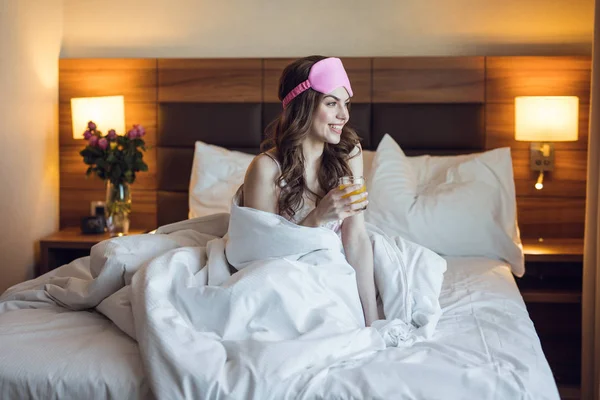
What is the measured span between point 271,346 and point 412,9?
8.33ft

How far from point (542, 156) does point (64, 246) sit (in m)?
2.36

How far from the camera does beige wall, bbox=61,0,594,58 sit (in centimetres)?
408

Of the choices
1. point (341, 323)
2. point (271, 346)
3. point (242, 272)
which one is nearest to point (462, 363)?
point (341, 323)

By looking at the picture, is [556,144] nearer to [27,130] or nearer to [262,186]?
[262,186]

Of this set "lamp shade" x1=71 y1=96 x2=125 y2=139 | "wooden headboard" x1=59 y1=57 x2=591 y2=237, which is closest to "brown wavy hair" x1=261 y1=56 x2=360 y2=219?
"wooden headboard" x1=59 y1=57 x2=591 y2=237

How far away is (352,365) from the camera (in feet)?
6.95

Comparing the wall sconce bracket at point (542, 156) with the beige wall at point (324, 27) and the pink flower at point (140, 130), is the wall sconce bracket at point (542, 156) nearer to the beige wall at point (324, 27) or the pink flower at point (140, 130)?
the beige wall at point (324, 27)

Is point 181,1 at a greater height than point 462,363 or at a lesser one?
greater

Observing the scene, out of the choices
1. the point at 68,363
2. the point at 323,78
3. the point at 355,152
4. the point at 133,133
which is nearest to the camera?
the point at 68,363

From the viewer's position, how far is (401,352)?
2.24 metres

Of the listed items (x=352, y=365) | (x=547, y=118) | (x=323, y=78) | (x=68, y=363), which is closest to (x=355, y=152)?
(x=323, y=78)

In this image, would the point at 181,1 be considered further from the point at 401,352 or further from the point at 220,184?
the point at 401,352

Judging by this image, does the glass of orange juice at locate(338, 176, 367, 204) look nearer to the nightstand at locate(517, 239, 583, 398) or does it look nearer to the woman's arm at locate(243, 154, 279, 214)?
the woman's arm at locate(243, 154, 279, 214)

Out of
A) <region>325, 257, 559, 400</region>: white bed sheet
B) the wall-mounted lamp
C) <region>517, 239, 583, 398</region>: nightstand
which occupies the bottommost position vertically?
<region>517, 239, 583, 398</region>: nightstand
